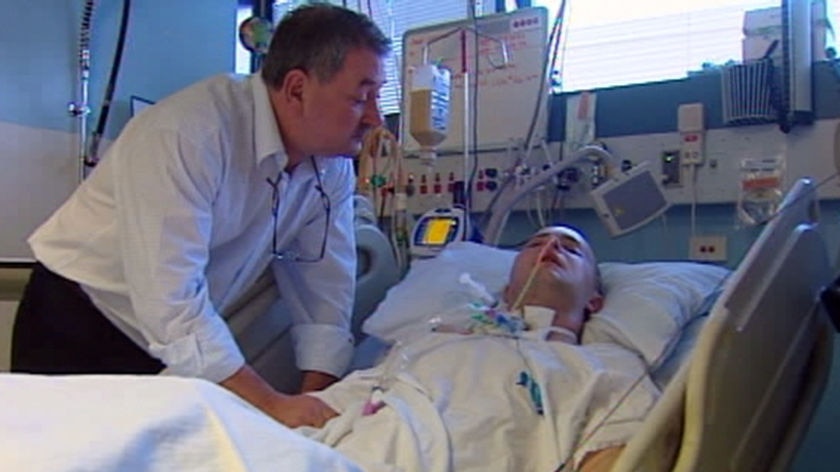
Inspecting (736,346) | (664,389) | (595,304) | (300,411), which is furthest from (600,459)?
(595,304)

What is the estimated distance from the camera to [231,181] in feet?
5.28

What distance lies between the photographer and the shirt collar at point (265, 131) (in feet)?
5.33

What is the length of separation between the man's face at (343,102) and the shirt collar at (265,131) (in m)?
0.06

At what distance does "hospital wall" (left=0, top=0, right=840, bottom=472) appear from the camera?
6.93ft

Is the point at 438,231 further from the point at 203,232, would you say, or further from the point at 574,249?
the point at 203,232

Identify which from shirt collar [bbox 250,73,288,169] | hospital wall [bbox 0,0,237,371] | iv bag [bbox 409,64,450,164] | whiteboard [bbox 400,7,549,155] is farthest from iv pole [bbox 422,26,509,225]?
hospital wall [bbox 0,0,237,371]

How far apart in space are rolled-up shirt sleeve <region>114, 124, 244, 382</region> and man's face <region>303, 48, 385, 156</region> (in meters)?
0.24

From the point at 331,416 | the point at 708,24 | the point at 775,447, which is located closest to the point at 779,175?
the point at 708,24

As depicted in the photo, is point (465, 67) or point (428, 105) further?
point (465, 67)

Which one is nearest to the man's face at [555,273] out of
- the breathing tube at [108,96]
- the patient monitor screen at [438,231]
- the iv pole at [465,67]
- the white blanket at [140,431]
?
the patient monitor screen at [438,231]

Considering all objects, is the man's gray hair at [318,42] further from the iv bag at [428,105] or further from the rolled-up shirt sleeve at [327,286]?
the iv bag at [428,105]

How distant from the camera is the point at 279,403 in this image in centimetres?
150

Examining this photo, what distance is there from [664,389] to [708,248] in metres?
1.24

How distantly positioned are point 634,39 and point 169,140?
65.5 inches
